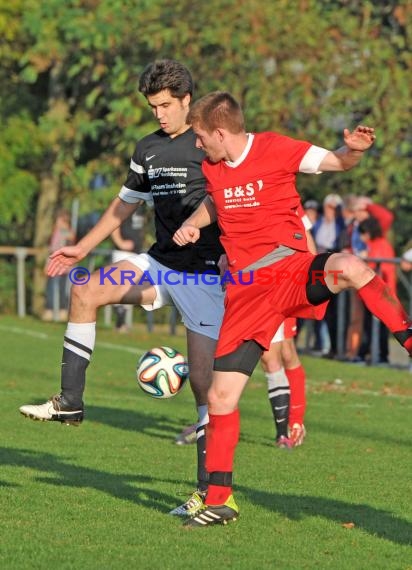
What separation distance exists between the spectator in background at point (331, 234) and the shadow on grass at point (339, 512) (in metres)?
10.9

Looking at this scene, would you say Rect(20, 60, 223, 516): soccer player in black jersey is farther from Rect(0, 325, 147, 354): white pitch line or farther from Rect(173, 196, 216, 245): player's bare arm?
Rect(0, 325, 147, 354): white pitch line

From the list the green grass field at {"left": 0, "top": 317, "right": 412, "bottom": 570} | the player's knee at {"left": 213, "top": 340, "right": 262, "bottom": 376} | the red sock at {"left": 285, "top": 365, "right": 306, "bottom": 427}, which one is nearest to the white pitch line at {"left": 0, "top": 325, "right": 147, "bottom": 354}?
the green grass field at {"left": 0, "top": 317, "right": 412, "bottom": 570}

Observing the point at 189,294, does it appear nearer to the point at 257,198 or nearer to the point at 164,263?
the point at 164,263

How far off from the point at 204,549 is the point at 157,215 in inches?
100

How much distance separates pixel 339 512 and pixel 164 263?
1.80 meters

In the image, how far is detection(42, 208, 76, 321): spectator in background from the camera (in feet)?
84.6

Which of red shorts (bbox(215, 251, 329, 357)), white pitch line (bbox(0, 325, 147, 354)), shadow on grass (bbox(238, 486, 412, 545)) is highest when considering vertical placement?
red shorts (bbox(215, 251, 329, 357))

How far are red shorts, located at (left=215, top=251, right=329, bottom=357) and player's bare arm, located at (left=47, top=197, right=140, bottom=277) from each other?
53.2 inches

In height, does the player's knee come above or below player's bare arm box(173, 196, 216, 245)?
below

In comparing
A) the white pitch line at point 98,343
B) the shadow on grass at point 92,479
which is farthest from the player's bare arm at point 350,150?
the white pitch line at point 98,343

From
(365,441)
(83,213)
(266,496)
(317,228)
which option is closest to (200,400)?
(266,496)

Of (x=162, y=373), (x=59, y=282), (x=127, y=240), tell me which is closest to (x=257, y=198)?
(x=162, y=373)

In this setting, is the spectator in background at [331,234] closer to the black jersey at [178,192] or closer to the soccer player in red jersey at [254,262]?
the black jersey at [178,192]

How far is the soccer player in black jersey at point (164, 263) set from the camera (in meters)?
8.23
